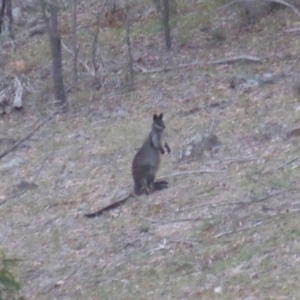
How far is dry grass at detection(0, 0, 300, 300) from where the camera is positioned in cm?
802

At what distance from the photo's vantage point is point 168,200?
10039 mm

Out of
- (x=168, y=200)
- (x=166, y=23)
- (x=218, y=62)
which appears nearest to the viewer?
(x=168, y=200)

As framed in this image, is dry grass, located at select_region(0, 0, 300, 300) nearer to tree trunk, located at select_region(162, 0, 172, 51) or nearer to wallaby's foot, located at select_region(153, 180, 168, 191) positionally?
wallaby's foot, located at select_region(153, 180, 168, 191)

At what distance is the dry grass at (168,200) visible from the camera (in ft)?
26.3

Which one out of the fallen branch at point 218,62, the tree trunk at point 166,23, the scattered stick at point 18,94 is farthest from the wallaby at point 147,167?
the tree trunk at point 166,23

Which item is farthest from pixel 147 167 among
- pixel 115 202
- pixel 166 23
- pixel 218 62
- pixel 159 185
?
pixel 166 23

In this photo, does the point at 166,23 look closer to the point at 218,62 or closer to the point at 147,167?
the point at 218,62

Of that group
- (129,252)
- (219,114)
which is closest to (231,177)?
(129,252)

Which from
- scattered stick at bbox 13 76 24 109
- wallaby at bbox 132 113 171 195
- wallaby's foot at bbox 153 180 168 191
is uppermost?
scattered stick at bbox 13 76 24 109

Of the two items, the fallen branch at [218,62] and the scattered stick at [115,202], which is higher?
the fallen branch at [218,62]

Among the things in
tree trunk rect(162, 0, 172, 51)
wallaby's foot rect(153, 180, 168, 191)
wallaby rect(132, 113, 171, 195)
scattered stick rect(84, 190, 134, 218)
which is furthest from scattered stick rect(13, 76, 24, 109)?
wallaby's foot rect(153, 180, 168, 191)

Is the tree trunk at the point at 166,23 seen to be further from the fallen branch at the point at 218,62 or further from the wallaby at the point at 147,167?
the wallaby at the point at 147,167

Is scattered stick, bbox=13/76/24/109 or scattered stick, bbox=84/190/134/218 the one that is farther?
scattered stick, bbox=13/76/24/109

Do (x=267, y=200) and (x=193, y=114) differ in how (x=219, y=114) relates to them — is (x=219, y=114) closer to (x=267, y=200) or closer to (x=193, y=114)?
(x=193, y=114)
